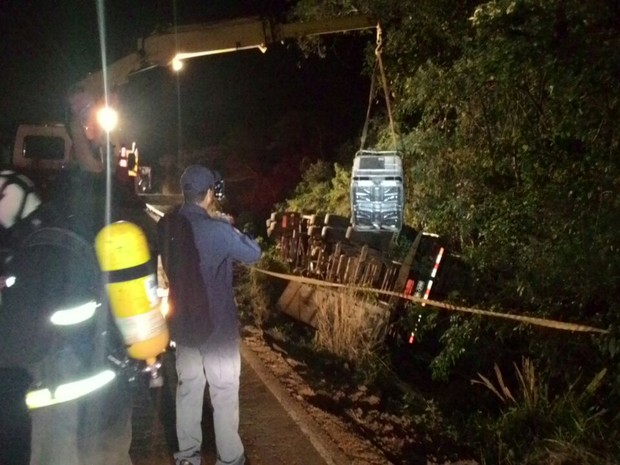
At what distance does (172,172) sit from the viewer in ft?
120

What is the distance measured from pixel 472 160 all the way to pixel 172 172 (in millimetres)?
30718

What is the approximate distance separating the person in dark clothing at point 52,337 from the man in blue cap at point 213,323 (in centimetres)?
96

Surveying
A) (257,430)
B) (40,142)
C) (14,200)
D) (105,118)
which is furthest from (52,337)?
(40,142)

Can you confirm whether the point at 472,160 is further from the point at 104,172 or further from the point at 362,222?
the point at 104,172

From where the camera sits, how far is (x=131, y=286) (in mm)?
2920

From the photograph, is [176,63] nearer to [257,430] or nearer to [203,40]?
[203,40]

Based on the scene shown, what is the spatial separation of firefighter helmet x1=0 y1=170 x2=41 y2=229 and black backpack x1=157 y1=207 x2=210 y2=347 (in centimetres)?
118

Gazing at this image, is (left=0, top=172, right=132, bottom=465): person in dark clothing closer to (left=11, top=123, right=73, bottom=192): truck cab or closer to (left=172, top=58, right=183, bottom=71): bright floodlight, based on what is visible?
(left=172, top=58, right=183, bottom=71): bright floodlight

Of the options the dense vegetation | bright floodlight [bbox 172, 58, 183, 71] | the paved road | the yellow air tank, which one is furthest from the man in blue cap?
bright floodlight [bbox 172, 58, 183, 71]

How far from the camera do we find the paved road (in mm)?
4676

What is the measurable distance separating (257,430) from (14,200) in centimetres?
300

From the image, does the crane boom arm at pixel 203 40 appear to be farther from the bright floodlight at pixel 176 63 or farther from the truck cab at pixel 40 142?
the truck cab at pixel 40 142

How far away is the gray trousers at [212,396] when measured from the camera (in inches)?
156

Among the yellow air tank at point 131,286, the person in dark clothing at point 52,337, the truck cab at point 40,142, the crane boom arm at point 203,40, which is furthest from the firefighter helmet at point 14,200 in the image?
the truck cab at point 40,142
